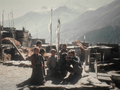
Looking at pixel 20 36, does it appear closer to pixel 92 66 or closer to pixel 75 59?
pixel 92 66

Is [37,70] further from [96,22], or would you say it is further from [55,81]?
[96,22]

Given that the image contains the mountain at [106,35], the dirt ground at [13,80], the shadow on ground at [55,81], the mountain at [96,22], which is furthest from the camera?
the mountain at [96,22]

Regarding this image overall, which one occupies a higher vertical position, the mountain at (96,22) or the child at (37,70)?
the mountain at (96,22)

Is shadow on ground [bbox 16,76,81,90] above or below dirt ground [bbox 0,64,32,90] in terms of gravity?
above

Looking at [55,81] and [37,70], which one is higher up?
[37,70]

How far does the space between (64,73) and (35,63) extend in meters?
2.07

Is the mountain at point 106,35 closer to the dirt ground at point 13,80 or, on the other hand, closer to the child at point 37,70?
the dirt ground at point 13,80

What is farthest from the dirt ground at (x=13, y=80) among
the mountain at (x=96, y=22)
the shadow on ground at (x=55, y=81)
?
the mountain at (x=96, y=22)

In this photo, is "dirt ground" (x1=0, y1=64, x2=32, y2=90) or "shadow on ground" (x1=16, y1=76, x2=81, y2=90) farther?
"shadow on ground" (x1=16, y1=76, x2=81, y2=90)

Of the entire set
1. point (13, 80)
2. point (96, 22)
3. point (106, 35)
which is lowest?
point (13, 80)

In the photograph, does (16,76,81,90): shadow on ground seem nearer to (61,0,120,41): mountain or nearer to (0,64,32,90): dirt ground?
(0,64,32,90): dirt ground

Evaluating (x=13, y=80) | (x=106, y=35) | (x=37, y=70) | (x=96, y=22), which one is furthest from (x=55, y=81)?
(x=96, y=22)

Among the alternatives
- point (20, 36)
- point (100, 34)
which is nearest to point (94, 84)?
point (20, 36)

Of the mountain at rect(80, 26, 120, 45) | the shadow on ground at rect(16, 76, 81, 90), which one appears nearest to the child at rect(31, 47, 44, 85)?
the shadow on ground at rect(16, 76, 81, 90)
